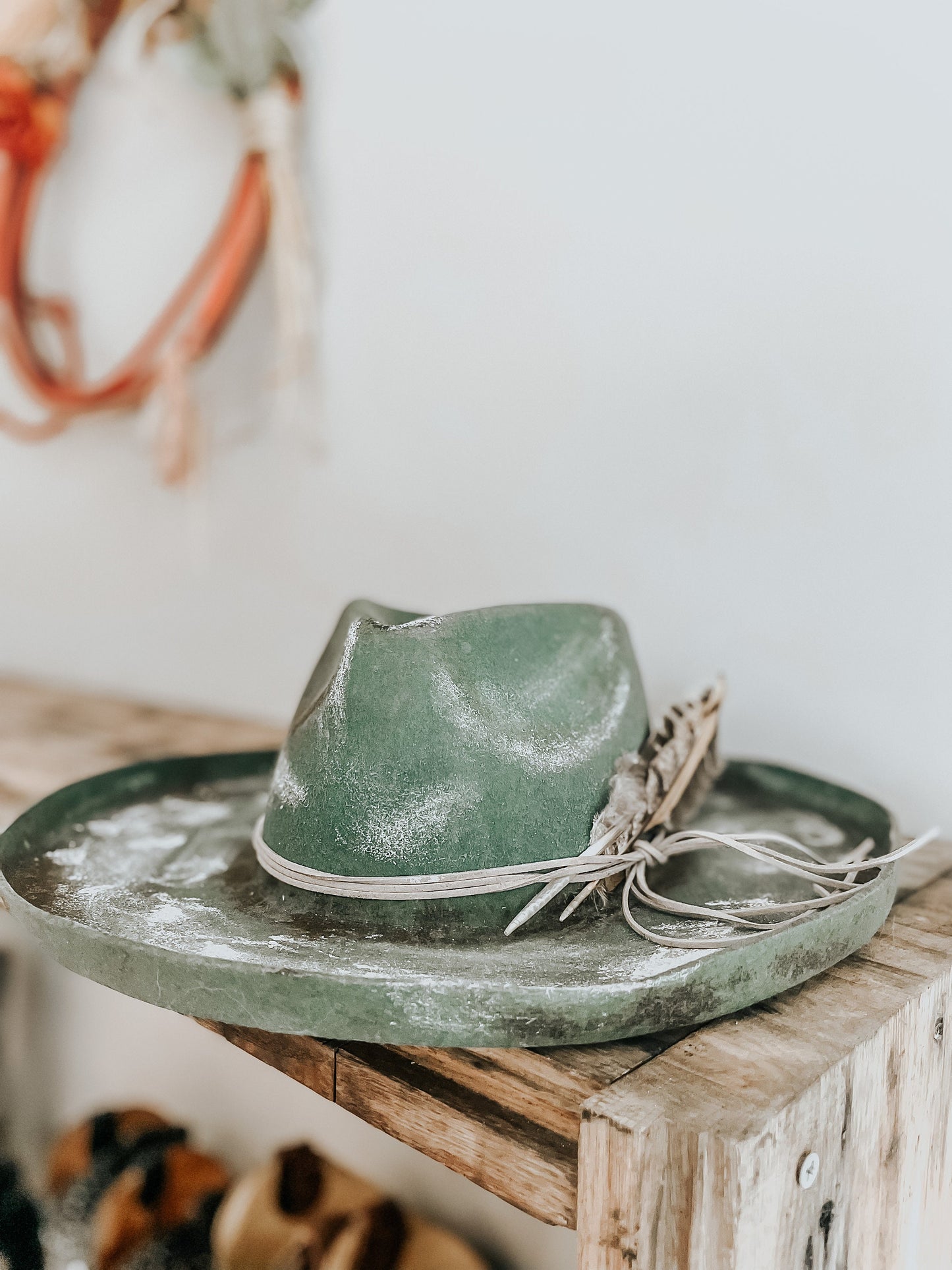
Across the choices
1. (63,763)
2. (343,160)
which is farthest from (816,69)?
(63,763)

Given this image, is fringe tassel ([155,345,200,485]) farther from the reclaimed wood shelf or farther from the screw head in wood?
the screw head in wood

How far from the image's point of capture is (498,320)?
930 mm

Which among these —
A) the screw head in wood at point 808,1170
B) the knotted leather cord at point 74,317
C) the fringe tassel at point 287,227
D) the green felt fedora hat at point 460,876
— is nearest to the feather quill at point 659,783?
the green felt fedora hat at point 460,876

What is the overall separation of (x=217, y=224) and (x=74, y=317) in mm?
309

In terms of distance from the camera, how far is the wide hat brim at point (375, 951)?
407mm

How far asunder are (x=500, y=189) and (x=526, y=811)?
658 millimetres

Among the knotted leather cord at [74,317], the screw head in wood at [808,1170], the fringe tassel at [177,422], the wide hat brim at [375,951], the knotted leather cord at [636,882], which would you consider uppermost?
the knotted leather cord at [74,317]

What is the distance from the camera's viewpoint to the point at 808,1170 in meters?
0.40

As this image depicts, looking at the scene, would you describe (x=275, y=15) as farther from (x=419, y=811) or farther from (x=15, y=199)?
(x=419, y=811)

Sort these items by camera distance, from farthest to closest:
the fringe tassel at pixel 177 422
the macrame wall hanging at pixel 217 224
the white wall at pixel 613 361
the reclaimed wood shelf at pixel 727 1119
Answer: the fringe tassel at pixel 177 422 < the macrame wall hanging at pixel 217 224 < the white wall at pixel 613 361 < the reclaimed wood shelf at pixel 727 1119

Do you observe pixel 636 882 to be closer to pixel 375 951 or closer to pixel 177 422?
pixel 375 951

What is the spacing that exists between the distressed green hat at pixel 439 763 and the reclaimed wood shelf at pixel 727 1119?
8 centimetres

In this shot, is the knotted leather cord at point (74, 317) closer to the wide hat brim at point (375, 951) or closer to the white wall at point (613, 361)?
the white wall at point (613, 361)

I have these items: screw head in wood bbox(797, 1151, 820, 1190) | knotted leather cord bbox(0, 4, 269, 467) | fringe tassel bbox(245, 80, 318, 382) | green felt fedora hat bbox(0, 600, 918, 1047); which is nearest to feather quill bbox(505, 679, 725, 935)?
green felt fedora hat bbox(0, 600, 918, 1047)
